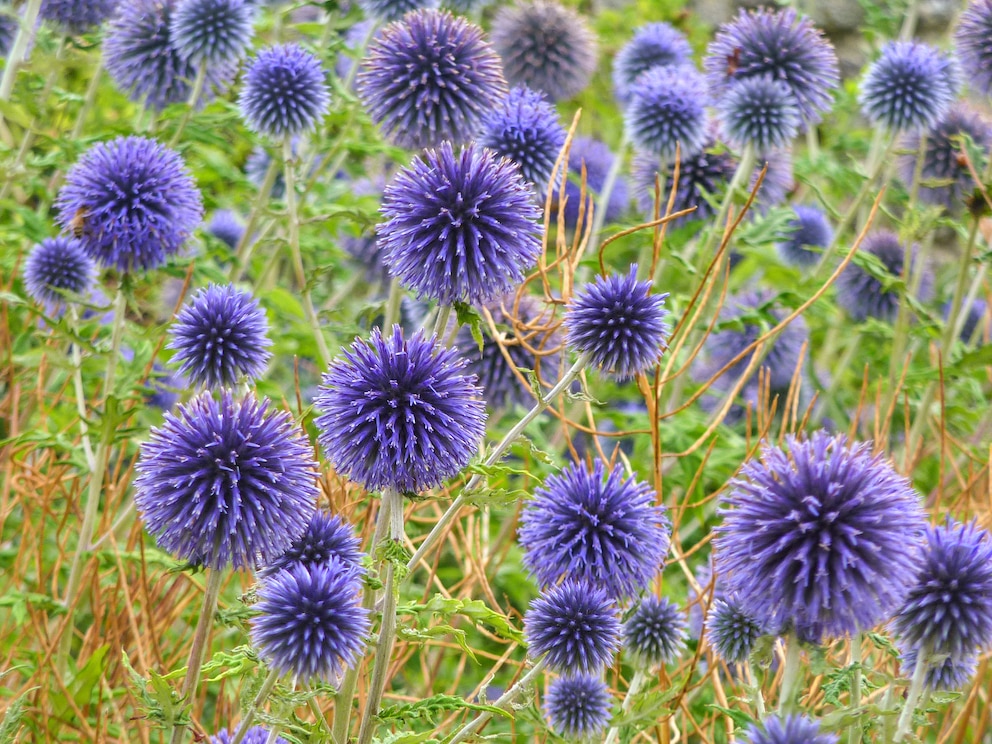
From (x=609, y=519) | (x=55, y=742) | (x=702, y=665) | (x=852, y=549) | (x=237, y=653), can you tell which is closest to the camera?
(x=852, y=549)

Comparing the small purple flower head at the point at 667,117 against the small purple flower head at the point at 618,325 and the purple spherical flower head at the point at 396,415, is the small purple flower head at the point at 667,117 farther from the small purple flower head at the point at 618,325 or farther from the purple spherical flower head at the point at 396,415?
the purple spherical flower head at the point at 396,415

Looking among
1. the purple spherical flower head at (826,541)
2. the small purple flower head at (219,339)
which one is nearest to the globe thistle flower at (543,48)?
the small purple flower head at (219,339)

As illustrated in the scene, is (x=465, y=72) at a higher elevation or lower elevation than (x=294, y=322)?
higher

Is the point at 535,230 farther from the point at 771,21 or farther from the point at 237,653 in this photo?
the point at 771,21

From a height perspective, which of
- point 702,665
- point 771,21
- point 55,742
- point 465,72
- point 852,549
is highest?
point 771,21

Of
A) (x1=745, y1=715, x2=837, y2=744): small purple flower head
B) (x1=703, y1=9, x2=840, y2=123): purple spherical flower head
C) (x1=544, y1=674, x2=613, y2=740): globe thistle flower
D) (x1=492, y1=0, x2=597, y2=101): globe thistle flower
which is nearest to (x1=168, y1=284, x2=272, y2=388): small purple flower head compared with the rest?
(x1=544, y1=674, x2=613, y2=740): globe thistle flower

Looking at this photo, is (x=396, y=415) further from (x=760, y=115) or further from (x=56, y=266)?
(x=760, y=115)

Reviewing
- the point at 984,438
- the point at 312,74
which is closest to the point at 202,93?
the point at 312,74
